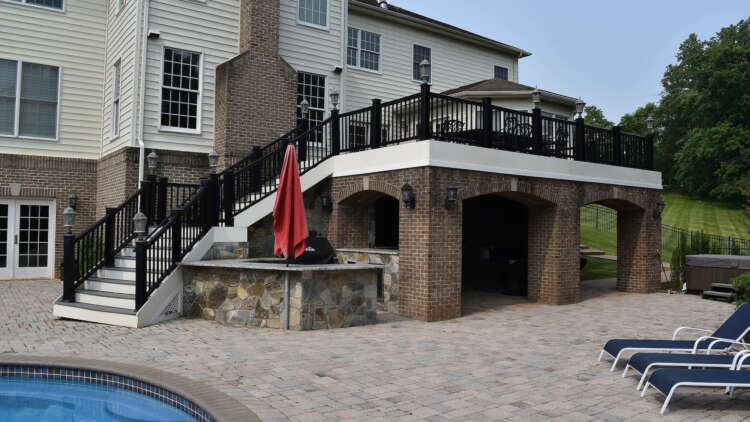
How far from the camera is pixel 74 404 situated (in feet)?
19.8

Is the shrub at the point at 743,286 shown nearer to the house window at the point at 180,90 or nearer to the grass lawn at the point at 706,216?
the house window at the point at 180,90

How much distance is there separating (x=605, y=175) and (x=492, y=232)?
4214 mm

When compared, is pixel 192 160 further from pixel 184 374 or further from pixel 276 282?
pixel 184 374

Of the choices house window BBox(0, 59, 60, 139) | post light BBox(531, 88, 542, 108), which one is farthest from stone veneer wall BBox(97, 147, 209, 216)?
post light BBox(531, 88, 542, 108)

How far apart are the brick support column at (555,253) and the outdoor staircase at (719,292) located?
3.75 metres

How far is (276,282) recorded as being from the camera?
9.12 m

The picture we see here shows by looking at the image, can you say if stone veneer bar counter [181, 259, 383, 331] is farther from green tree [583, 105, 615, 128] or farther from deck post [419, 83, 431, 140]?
green tree [583, 105, 615, 128]

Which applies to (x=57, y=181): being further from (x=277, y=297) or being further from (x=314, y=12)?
(x=277, y=297)

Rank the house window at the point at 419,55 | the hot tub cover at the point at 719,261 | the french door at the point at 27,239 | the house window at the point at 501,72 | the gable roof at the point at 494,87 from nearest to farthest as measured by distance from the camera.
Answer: the hot tub cover at the point at 719,261 < the french door at the point at 27,239 < the gable roof at the point at 494,87 < the house window at the point at 419,55 < the house window at the point at 501,72

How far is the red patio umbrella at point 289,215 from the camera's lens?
9289mm

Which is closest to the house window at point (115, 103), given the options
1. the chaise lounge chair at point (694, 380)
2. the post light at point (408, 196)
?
the post light at point (408, 196)

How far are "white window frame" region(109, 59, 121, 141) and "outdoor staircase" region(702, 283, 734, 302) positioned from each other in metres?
16.1

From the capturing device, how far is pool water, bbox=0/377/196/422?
561cm

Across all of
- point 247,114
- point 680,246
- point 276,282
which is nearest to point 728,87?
point 680,246
